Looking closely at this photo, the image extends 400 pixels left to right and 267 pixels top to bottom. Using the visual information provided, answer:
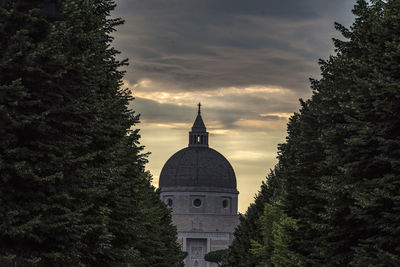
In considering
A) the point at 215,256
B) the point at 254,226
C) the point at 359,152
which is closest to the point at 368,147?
the point at 359,152

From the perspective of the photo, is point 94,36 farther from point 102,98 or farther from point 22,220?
point 22,220

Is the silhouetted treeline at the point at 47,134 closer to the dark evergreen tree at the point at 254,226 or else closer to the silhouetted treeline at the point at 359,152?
the silhouetted treeline at the point at 359,152

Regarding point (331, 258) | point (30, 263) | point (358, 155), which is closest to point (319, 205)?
point (331, 258)

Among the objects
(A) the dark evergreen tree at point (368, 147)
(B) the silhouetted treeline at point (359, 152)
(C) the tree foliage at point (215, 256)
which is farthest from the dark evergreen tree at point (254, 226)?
(C) the tree foliage at point (215, 256)

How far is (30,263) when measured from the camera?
73.1 ft

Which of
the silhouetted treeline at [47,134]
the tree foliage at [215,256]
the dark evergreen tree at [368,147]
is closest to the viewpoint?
the silhouetted treeline at [47,134]

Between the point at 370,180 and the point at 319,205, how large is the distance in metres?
7.75

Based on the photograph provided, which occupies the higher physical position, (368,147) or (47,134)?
(368,147)

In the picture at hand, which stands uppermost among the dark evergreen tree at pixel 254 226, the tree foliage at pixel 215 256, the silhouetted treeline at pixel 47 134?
the tree foliage at pixel 215 256

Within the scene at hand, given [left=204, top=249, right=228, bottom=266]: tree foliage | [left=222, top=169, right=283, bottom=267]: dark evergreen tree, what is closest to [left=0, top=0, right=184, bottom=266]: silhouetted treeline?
[left=222, top=169, right=283, bottom=267]: dark evergreen tree

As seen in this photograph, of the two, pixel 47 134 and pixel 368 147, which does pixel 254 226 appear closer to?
pixel 368 147

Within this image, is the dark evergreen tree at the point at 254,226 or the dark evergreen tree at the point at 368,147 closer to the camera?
the dark evergreen tree at the point at 368,147

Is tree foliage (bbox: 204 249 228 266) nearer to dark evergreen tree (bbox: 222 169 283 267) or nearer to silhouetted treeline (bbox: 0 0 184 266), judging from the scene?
dark evergreen tree (bbox: 222 169 283 267)

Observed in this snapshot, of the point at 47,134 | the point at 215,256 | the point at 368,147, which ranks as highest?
the point at 215,256
